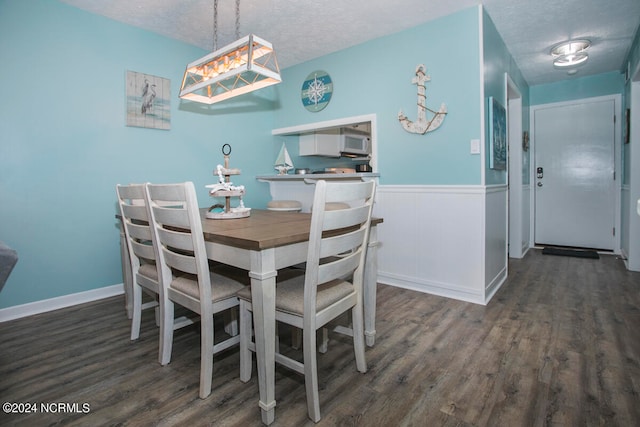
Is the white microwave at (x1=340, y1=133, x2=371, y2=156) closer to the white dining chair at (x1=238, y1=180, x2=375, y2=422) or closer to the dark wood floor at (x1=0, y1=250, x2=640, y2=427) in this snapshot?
the dark wood floor at (x1=0, y1=250, x2=640, y2=427)

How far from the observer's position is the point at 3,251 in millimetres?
894

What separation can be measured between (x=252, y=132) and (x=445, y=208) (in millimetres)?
2307

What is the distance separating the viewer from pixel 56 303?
2596 mm

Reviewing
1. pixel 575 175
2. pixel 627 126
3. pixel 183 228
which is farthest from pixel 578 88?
pixel 183 228

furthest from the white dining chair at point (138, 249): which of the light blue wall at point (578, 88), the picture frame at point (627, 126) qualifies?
the light blue wall at point (578, 88)

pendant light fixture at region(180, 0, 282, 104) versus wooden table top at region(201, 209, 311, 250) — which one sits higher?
pendant light fixture at region(180, 0, 282, 104)

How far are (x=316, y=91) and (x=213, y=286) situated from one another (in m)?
2.69

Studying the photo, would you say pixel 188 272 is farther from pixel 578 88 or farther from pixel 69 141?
pixel 578 88

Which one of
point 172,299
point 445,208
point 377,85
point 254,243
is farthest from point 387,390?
point 377,85

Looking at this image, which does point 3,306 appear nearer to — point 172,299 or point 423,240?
point 172,299

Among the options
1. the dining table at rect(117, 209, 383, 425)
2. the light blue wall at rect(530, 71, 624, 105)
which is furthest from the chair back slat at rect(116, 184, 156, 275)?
the light blue wall at rect(530, 71, 624, 105)

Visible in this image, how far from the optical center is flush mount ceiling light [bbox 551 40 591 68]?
325 centimetres

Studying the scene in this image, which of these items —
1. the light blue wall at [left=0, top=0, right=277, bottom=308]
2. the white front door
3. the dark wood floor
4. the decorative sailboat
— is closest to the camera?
the dark wood floor

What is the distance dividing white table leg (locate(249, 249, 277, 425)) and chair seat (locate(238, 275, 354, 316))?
94 mm
